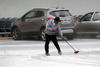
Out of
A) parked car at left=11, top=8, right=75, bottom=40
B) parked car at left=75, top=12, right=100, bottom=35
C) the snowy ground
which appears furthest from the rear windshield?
the snowy ground

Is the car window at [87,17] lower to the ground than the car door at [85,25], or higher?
higher

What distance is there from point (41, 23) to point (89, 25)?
115 inches

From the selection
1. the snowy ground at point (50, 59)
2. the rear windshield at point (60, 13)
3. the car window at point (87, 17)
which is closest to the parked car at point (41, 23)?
the rear windshield at point (60, 13)

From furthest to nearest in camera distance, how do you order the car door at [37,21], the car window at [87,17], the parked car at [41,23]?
the car window at [87,17] < the car door at [37,21] < the parked car at [41,23]

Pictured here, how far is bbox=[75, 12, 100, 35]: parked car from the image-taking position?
21.8 m

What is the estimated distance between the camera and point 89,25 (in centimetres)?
2198

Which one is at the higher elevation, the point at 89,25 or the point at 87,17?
the point at 87,17

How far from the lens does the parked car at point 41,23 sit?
2041 centimetres

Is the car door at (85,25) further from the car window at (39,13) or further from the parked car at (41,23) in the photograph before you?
the car window at (39,13)

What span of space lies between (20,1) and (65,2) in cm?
328

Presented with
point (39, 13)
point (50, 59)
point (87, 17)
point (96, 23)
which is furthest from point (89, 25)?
point (50, 59)

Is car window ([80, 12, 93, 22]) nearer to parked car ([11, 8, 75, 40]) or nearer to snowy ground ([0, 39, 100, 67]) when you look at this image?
parked car ([11, 8, 75, 40])

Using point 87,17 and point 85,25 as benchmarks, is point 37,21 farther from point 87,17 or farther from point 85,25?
point 87,17

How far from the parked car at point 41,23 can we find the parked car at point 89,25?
846 millimetres
